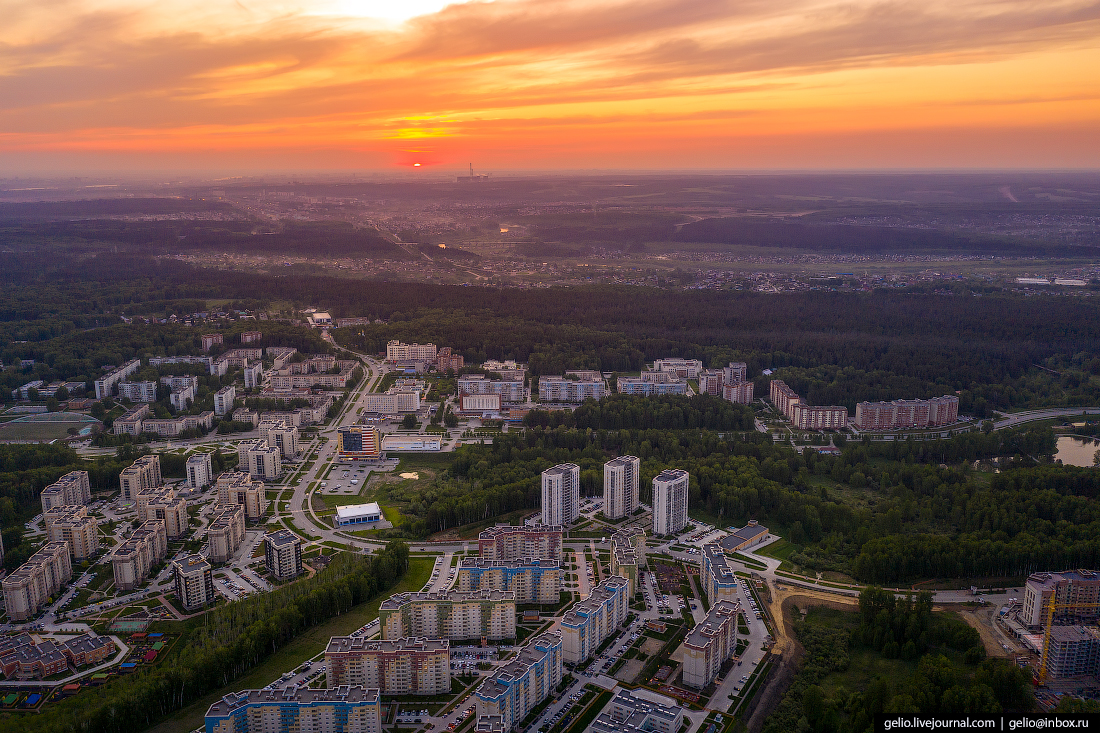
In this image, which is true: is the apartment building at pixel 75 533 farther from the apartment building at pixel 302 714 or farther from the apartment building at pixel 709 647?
the apartment building at pixel 709 647

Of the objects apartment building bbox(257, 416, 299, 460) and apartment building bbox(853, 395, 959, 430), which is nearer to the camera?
apartment building bbox(257, 416, 299, 460)

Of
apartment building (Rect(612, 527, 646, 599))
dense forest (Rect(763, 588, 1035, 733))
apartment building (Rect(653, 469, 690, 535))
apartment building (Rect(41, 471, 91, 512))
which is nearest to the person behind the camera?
dense forest (Rect(763, 588, 1035, 733))

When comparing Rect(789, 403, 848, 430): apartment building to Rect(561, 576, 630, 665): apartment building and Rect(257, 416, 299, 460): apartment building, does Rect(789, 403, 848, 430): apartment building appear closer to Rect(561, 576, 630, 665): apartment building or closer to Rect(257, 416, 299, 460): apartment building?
Rect(561, 576, 630, 665): apartment building

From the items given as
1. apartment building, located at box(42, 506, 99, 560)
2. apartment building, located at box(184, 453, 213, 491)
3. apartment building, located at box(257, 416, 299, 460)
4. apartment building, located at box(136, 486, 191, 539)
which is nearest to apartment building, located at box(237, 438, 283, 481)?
apartment building, located at box(184, 453, 213, 491)

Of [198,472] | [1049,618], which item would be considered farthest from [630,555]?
[198,472]

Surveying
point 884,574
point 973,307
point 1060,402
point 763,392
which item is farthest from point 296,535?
point 973,307

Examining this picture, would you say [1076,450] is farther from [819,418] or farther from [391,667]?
[391,667]

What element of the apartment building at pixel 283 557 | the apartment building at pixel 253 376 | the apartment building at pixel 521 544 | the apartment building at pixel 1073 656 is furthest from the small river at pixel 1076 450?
the apartment building at pixel 253 376

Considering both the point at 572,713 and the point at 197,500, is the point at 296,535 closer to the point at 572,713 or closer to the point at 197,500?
the point at 197,500
